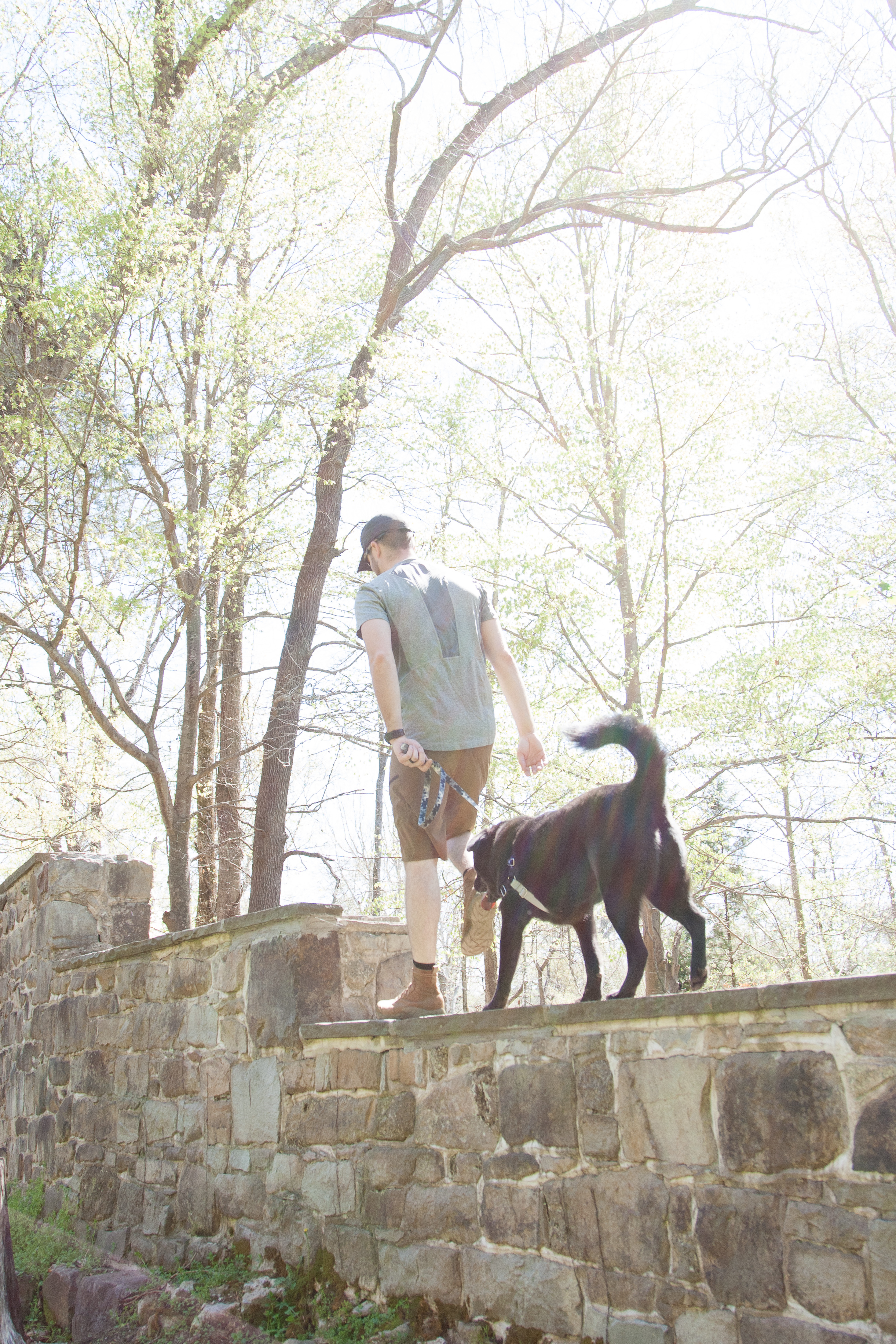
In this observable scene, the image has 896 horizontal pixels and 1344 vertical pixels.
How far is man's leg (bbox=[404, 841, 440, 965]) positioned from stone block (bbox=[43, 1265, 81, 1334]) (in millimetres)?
2231

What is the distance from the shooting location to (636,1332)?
7.75 ft

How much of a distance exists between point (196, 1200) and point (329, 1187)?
100 centimetres

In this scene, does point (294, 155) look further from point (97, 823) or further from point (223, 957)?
point (97, 823)

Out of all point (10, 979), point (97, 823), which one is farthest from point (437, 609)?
point (97, 823)

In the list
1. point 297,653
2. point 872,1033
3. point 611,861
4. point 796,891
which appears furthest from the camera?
point 796,891

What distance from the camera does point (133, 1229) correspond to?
451 centimetres

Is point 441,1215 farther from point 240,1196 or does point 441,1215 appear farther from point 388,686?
point 388,686

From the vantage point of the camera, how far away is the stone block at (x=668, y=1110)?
7.63 feet

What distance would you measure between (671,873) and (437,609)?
122 centimetres

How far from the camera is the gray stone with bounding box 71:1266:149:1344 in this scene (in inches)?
151

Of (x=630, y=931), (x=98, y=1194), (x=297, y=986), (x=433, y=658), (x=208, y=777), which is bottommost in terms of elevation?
(x=98, y=1194)

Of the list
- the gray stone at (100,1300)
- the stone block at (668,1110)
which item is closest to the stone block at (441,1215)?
the stone block at (668,1110)

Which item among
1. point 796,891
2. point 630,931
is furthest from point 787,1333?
point 796,891

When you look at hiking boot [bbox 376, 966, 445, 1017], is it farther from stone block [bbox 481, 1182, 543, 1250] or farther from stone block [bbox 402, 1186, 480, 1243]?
stone block [bbox 481, 1182, 543, 1250]
